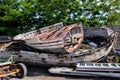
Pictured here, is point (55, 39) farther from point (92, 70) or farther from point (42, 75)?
point (92, 70)

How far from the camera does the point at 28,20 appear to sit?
17.7 metres

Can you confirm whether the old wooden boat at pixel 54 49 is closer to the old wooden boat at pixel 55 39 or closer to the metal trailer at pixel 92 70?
the old wooden boat at pixel 55 39

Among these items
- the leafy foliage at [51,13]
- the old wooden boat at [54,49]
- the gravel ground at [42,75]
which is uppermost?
the leafy foliage at [51,13]

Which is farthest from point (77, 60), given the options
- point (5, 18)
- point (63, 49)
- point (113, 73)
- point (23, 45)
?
point (5, 18)

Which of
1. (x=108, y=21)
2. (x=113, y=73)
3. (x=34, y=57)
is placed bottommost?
(x=113, y=73)

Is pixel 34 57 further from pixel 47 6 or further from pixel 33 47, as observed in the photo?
pixel 47 6

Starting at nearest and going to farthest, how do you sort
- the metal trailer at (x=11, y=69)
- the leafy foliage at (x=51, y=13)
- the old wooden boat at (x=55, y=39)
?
the metal trailer at (x=11, y=69) → the old wooden boat at (x=55, y=39) → the leafy foliage at (x=51, y=13)

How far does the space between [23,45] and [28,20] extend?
6204mm

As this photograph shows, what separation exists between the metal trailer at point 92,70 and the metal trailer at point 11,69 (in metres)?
1.20

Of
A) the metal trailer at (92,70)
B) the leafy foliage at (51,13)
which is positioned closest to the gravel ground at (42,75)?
the metal trailer at (92,70)

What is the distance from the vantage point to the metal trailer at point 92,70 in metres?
10.4

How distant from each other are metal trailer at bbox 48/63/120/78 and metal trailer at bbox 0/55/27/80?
120 centimetres

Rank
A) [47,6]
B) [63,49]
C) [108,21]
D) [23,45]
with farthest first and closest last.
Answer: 1. [108,21]
2. [47,6]
3. [23,45]
4. [63,49]

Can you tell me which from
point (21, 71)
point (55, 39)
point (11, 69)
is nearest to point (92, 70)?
point (55, 39)
